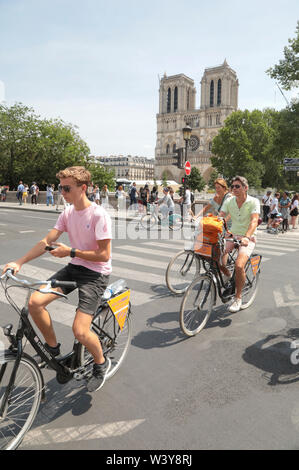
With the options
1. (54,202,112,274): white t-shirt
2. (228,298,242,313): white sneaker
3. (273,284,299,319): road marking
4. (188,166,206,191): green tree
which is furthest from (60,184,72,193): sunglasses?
(188,166,206,191): green tree

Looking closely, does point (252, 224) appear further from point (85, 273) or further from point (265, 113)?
point (265, 113)

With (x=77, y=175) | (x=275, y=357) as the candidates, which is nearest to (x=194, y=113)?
(x=275, y=357)

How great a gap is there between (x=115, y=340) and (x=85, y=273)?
2.49 feet

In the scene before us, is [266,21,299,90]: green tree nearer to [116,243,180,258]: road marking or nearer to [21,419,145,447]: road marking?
[116,243,180,258]: road marking

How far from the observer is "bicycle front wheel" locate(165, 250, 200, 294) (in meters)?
5.17

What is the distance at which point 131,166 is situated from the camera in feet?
549

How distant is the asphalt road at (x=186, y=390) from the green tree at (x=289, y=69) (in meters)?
21.3

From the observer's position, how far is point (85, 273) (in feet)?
9.62

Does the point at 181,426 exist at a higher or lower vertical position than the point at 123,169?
lower

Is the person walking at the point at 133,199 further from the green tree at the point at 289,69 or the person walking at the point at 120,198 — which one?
the green tree at the point at 289,69

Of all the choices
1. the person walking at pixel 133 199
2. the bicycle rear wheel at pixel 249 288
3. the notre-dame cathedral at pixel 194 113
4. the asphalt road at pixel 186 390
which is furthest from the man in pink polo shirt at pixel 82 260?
Result: the notre-dame cathedral at pixel 194 113

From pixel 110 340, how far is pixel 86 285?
2.08 ft
